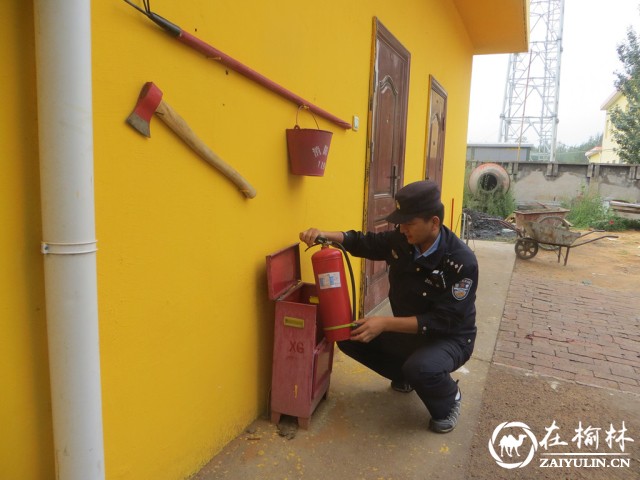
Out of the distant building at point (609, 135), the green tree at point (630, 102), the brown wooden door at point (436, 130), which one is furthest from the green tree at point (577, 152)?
the brown wooden door at point (436, 130)

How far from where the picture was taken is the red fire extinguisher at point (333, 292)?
2.46 meters

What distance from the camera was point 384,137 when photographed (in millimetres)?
4297

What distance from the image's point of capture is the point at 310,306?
2.36 meters

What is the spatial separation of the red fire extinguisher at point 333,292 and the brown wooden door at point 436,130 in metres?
3.93

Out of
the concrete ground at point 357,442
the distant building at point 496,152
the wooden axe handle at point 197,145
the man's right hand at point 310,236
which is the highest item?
the distant building at point 496,152

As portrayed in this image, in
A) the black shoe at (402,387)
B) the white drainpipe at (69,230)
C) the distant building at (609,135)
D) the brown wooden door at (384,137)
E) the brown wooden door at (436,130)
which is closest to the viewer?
the white drainpipe at (69,230)

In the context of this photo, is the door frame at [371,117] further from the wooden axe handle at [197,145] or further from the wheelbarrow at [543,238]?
the wheelbarrow at [543,238]

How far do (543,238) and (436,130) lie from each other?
11.2 feet

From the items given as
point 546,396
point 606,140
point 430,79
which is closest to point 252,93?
point 546,396

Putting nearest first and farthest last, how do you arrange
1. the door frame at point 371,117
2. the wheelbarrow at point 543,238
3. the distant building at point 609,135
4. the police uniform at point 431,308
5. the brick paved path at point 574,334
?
the police uniform at point 431,308 < the brick paved path at point 574,334 < the door frame at point 371,117 < the wheelbarrow at point 543,238 < the distant building at point 609,135

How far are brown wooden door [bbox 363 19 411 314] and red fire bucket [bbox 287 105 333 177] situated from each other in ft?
4.55

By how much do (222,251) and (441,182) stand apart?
5577mm

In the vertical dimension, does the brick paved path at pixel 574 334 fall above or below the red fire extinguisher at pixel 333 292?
below

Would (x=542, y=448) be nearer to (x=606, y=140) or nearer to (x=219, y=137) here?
(x=219, y=137)
